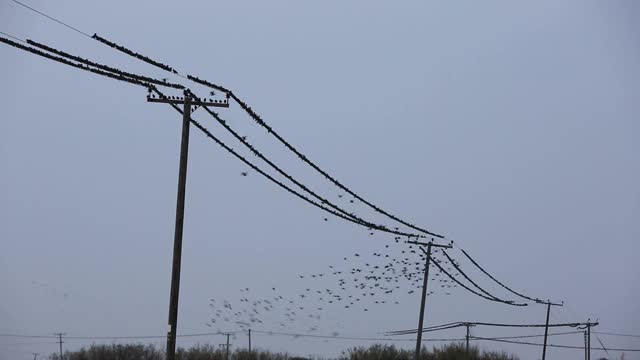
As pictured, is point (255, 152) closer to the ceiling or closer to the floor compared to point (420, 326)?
closer to the ceiling

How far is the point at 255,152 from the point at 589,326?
44.8 m

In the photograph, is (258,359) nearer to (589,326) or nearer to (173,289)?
(173,289)

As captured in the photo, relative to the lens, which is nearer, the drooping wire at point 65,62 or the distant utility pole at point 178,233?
the drooping wire at point 65,62

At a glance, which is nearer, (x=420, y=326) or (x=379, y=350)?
(x=420, y=326)

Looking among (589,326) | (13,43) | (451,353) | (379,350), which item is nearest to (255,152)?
(13,43)

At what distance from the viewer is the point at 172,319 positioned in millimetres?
16891

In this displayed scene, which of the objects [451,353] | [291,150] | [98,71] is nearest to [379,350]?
[451,353]

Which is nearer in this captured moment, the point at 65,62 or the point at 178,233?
the point at 65,62

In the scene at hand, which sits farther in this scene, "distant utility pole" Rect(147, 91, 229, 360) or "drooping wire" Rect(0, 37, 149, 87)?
"distant utility pole" Rect(147, 91, 229, 360)

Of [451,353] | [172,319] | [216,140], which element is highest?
[216,140]

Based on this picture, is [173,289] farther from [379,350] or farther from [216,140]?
[379,350]

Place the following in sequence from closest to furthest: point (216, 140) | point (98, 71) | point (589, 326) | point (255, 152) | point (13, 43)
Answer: point (13, 43) < point (98, 71) < point (216, 140) < point (255, 152) < point (589, 326)

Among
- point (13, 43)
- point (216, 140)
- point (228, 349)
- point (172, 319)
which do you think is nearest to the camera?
point (13, 43)

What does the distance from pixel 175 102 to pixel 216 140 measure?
4.52 ft
